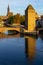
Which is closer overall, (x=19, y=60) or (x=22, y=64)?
(x=22, y=64)

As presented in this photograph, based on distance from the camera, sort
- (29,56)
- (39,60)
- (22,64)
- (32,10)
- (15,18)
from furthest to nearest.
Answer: (15,18)
(32,10)
(29,56)
(39,60)
(22,64)

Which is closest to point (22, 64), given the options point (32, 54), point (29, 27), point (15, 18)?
point (32, 54)

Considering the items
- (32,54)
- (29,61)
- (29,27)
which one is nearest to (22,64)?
(29,61)

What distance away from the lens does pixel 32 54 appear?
591 inches

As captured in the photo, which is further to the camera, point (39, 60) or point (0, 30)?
point (0, 30)

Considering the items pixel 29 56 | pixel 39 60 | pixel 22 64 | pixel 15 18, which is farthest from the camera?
pixel 15 18

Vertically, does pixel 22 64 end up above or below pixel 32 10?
below

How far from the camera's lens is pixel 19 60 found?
13.3 m

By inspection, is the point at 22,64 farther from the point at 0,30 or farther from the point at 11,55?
the point at 0,30

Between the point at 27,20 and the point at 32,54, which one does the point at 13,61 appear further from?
the point at 27,20

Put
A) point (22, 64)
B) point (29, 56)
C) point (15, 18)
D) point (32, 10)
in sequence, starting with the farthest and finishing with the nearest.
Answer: point (15, 18) → point (32, 10) → point (29, 56) → point (22, 64)

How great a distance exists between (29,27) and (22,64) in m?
21.8

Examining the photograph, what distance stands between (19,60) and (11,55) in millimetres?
1396

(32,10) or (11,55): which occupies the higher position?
(32,10)
